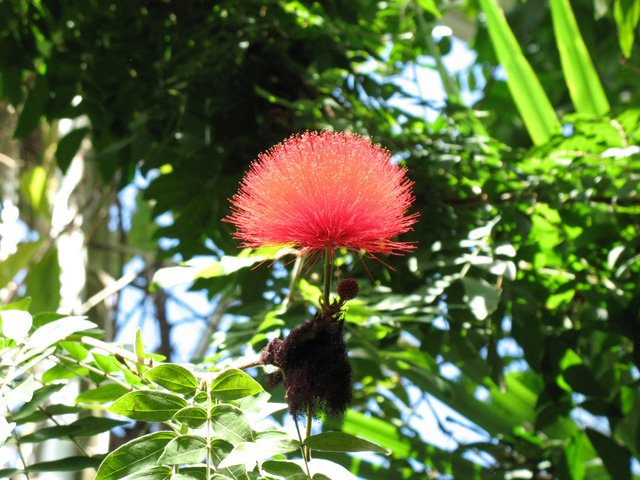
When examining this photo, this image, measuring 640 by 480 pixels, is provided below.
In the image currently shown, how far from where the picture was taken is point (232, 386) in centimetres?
66

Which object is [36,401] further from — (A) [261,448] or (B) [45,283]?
(B) [45,283]

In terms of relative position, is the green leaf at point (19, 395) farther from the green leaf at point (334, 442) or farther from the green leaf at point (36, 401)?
the green leaf at point (334, 442)

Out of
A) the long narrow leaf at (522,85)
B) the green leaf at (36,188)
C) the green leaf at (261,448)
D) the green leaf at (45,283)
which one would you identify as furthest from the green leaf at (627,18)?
the green leaf at (36,188)

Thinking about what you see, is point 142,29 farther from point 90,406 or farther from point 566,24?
point 566,24

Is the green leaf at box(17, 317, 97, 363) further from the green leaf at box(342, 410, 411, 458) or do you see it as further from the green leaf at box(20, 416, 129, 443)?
the green leaf at box(342, 410, 411, 458)

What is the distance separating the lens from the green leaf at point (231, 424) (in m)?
0.61

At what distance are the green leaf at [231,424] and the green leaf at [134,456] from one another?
0.18 feet

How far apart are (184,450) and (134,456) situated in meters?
0.06

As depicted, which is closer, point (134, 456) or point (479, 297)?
point (134, 456)

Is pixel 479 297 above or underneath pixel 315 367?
above

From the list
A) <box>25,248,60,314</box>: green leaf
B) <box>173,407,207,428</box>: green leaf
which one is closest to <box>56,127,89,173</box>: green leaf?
<box>25,248,60,314</box>: green leaf

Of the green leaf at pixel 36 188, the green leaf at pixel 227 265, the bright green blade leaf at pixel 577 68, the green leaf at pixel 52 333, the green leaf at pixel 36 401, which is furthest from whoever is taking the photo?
the green leaf at pixel 36 188

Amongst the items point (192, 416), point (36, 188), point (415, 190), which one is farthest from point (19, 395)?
point (36, 188)

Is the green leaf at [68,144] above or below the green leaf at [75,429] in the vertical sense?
above
